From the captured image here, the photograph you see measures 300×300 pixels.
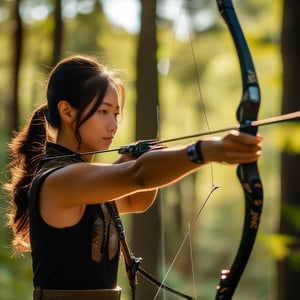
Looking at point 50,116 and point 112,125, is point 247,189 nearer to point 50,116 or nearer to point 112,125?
point 112,125

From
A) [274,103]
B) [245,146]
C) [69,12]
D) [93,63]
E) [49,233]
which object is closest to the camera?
[245,146]

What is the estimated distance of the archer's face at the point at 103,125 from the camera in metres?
2.62

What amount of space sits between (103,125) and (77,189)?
34 centimetres

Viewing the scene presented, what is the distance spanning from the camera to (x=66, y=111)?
8.73 ft

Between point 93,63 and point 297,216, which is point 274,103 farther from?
point 93,63

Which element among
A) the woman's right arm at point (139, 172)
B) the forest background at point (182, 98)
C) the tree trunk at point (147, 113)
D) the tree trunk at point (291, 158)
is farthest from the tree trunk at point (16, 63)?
the woman's right arm at point (139, 172)

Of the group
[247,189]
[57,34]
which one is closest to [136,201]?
[247,189]

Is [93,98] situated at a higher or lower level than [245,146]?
higher

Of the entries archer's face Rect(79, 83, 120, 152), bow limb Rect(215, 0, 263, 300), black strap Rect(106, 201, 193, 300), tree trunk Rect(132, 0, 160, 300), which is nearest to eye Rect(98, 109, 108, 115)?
archer's face Rect(79, 83, 120, 152)

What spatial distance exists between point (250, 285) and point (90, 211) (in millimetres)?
21033

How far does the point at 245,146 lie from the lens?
6.69 ft

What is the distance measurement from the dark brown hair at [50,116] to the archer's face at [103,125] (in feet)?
0.05

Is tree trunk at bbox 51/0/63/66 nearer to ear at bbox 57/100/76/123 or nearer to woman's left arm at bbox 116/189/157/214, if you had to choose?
woman's left arm at bbox 116/189/157/214

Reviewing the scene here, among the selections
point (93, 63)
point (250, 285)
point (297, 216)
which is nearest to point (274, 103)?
point (250, 285)
